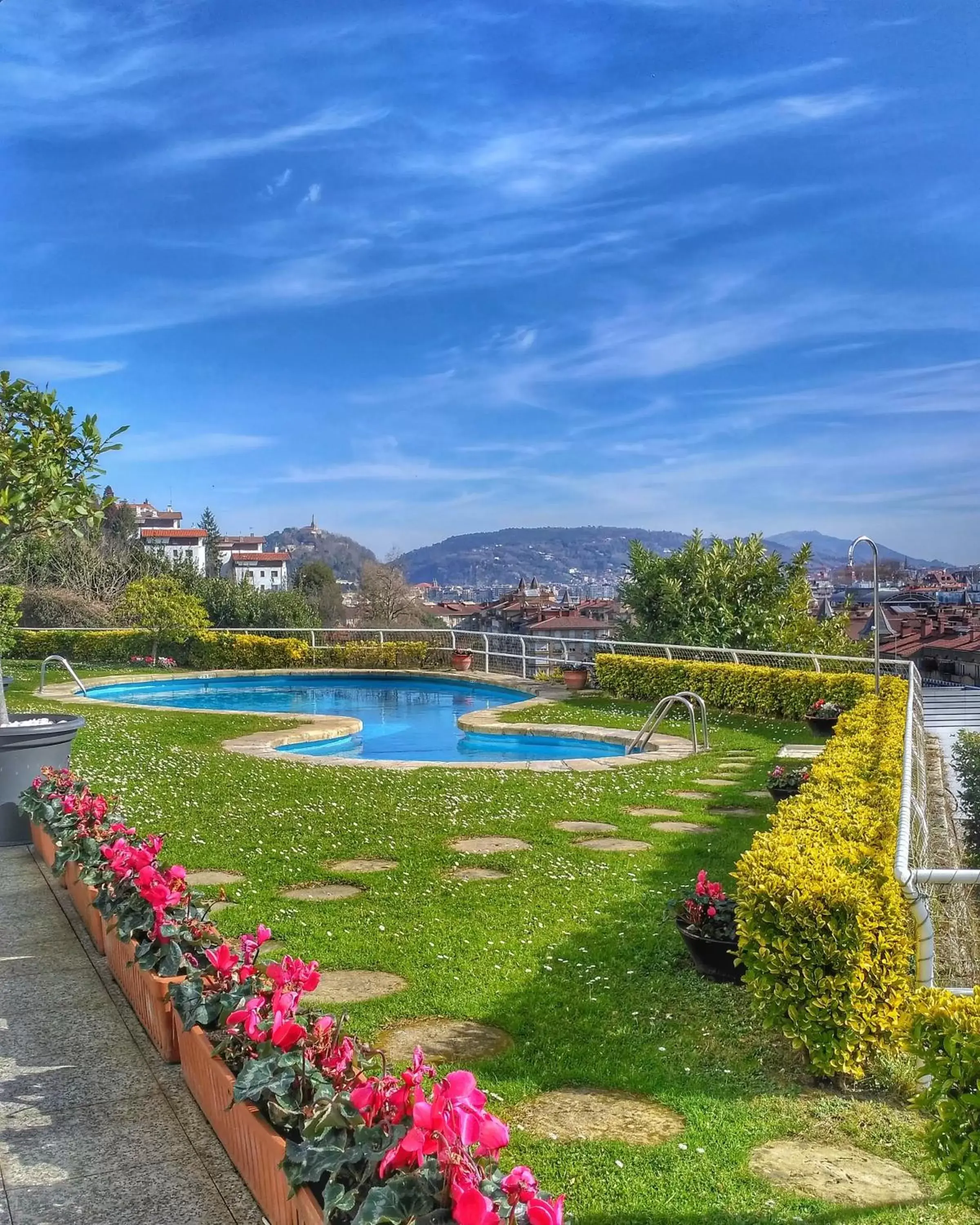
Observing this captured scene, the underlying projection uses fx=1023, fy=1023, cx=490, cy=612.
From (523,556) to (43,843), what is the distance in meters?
115

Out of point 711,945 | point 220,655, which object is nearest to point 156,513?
point 220,655

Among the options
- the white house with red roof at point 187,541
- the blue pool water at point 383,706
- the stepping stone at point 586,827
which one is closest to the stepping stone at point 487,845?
the stepping stone at point 586,827

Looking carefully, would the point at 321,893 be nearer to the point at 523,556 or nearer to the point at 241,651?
the point at 241,651

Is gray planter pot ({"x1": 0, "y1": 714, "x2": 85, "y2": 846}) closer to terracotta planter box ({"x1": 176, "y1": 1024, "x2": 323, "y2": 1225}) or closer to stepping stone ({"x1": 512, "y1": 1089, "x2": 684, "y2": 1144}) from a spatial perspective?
terracotta planter box ({"x1": 176, "y1": 1024, "x2": 323, "y2": 1225})

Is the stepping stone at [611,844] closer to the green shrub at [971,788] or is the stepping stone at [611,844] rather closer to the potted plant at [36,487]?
the green shrub at [971,788]

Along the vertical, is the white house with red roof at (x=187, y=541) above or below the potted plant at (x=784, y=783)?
above

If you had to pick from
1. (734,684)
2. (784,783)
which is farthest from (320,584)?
(784,783)

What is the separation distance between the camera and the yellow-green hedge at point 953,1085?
2.25 metres

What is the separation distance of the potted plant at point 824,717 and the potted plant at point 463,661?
29.6 ft

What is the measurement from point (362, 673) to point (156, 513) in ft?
366

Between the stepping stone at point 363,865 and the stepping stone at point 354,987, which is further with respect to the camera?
the stepping stone at point 363,865

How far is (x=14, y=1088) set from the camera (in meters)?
3.29

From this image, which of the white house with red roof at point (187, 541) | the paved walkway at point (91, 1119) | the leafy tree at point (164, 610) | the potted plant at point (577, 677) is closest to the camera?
the paved walkway at point (91, 1119)

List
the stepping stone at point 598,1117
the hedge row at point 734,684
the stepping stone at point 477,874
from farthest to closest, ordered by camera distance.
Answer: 1. the hedge row at point 734,684
2. the stepping stone at point 477,874
3. the stepping stone at point 598,1117
